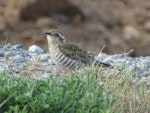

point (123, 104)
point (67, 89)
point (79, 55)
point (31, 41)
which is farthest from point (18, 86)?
point (31, 41)

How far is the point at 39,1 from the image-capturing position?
2150 cm

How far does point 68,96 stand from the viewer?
30.9ft

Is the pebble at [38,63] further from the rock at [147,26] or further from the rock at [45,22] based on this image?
the rock at [147,26]

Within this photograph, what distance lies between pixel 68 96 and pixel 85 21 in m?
12.4

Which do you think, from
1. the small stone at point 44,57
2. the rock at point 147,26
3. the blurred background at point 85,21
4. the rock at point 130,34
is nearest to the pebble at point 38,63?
the small stone at point 44,57

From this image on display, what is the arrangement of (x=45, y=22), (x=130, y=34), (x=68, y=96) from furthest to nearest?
(x=130, y=34)
(x=45, y=22)
(x=68, y=96)

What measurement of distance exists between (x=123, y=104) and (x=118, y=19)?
12.1 metres

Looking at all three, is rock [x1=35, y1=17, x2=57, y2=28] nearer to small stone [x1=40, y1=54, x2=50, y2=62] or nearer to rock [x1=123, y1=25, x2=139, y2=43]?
rock [x1=123, y1=25, x2=139, y2=43]

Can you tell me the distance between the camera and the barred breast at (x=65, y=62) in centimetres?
1196

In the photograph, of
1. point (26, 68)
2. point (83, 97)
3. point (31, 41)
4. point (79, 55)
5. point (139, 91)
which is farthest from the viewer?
point (31, 41)

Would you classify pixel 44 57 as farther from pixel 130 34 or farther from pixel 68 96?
pixel 130 34

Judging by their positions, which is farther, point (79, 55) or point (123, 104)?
point (79, 55)

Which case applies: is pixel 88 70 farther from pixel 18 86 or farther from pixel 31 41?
pixel 31 41

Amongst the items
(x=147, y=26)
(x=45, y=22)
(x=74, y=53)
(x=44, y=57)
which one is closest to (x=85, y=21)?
(x=45, y=22)
